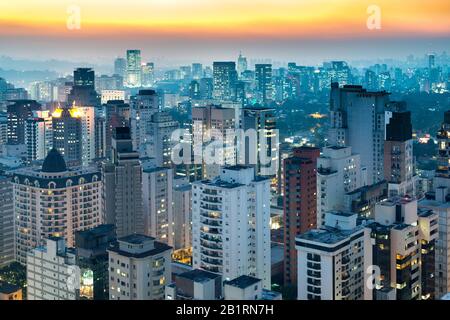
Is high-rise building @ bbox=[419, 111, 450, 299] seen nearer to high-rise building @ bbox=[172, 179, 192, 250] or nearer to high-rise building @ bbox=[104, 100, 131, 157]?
high-rise building @ bbox=[172, 179, 192, 250]

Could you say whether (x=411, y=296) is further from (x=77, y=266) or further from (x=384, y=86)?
(x=384, y=86)

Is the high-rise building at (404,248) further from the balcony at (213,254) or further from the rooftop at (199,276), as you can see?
the balcony at (213,254)

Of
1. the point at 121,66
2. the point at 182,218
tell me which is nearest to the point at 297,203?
the point at 182,218

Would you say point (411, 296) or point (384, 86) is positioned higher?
point (384, 86)

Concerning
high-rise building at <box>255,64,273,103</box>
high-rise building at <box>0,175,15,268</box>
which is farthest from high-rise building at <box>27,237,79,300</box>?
high-rise building at <box>255,64,273,103</box>

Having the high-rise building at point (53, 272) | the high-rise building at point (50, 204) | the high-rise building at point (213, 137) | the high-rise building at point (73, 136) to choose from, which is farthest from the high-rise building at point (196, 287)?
the high-rise building at point (73, 136)
